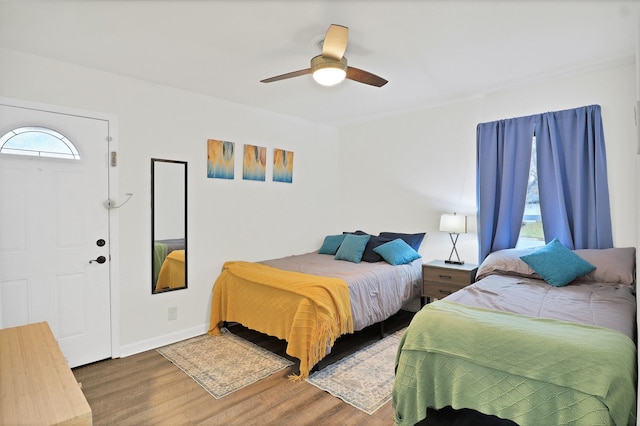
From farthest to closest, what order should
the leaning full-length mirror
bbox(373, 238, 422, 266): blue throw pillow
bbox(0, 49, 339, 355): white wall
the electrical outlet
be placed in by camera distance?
bbox(373, 238, 422, 266): blue throw pillow < the electrical outlet < the leaning full-length mirror < bbox(0, 49, 339, 355): white wall

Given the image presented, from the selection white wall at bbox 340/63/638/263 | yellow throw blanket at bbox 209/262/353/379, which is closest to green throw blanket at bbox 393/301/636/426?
yellow throw blanket at bbox 209/262/353/379

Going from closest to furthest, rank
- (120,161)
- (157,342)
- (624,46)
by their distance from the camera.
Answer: (624,46), (120,161), (157,342)

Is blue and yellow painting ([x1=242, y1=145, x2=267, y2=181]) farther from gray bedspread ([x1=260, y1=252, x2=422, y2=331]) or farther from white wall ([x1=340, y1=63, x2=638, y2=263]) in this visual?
white wall ([x1=340, y1=63, x2=638, y2=263])

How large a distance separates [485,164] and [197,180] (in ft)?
10.3

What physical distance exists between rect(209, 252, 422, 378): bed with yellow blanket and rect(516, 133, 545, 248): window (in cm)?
115

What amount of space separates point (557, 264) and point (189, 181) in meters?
3.51

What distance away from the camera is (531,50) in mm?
2674

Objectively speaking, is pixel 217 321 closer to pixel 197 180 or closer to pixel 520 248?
pixel 197 180

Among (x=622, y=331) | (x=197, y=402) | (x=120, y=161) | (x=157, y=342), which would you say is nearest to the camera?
(x=622, y=331)

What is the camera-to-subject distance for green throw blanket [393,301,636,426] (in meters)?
1.47

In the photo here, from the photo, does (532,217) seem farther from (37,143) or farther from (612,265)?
(37,143)

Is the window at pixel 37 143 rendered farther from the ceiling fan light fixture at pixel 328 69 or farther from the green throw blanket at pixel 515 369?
the green throw blanket at pixel 515 369

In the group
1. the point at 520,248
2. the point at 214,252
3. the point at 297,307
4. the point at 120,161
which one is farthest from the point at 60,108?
the point at 520,248

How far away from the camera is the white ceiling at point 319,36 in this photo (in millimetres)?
2090
